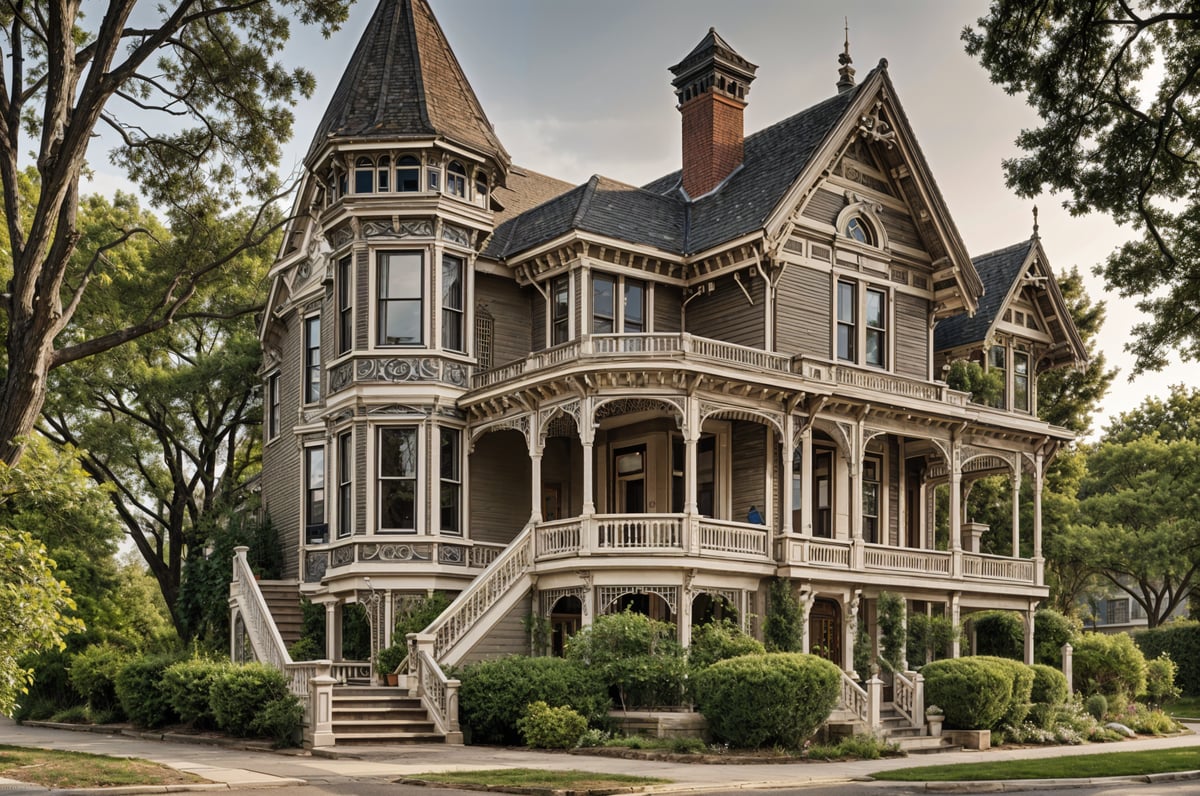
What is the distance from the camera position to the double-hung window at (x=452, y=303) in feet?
104

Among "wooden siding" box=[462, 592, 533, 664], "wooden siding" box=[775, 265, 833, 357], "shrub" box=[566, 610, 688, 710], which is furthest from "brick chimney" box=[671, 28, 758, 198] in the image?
"shrub" box=[566, 610, 688, 710]

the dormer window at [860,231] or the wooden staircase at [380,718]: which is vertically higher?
the dormer window at [860,231]

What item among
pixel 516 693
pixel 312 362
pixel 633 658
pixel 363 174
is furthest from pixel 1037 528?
pixel 312 362

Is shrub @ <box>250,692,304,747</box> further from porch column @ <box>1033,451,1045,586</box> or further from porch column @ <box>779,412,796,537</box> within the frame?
porch column @ <box>1033,451,1045,586</box>

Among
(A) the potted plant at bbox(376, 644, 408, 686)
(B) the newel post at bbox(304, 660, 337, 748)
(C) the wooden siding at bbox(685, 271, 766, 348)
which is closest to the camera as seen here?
(B) the newel post at bbox(304, 660, 337, 748)

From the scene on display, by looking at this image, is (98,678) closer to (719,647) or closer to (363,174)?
(363,174)

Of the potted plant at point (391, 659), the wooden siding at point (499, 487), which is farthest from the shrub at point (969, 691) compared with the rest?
the potted plant at point (391, 659)

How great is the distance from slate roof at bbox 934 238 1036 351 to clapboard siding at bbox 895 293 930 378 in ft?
5.20

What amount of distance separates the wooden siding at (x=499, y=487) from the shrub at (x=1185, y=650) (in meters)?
26.1

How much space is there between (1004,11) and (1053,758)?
1218 cm

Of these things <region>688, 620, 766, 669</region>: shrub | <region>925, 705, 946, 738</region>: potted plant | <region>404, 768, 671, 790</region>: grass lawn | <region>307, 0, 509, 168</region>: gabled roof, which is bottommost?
<region>925, 705, 946, 738</region>: potted plant

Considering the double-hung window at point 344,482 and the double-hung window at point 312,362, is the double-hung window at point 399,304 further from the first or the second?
the double-hung window at point 312,362

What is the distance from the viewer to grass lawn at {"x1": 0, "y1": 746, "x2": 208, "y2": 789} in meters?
16.5

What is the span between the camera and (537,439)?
29.8 m
